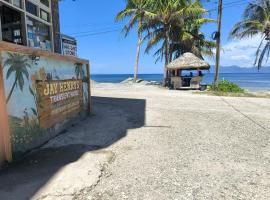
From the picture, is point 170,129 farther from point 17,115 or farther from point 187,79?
point 187,79

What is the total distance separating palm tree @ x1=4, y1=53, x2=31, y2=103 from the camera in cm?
462

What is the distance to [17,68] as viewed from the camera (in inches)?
192

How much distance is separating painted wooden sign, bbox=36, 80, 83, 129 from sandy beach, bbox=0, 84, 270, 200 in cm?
43

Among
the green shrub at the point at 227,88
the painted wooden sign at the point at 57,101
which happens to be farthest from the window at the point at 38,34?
the green shrub at the point at 227,88

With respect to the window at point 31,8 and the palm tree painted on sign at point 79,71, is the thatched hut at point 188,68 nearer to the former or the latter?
the palm tree painted on sign at point 79,71

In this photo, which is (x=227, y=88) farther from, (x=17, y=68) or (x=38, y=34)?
(x=17, y=68)

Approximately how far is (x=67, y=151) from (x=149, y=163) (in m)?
1.59

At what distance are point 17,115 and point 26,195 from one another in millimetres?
1649

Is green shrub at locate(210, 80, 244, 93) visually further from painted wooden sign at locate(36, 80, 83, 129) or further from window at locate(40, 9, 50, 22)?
painted wooden sign at locate(36, 80, 83, 129)

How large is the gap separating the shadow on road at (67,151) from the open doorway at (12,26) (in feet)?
9.34

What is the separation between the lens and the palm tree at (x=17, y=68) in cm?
462

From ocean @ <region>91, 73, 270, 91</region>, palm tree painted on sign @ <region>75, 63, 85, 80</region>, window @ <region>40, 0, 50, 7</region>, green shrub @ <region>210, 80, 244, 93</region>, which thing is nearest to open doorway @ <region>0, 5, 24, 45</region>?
window @ <region>40, 0, 50, 7</region>

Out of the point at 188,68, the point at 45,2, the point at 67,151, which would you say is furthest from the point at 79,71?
the point at 188,68

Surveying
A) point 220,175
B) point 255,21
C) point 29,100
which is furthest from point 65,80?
point 255,21
